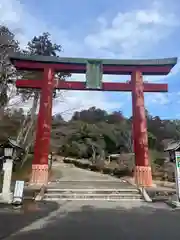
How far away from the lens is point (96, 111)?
206 ft

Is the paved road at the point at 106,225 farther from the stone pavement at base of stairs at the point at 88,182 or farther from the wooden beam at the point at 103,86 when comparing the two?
the wooden beam at the point at 103,86

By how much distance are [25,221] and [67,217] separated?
4.02 feet

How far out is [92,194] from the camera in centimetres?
1184

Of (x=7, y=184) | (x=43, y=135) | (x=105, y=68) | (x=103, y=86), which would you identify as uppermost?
(x=105, y=68)

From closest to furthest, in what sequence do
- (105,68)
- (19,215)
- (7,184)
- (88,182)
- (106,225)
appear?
(106,225) < (19,215) < (7,184) < (88,182) < (105,68)

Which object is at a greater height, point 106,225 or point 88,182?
point 88,182

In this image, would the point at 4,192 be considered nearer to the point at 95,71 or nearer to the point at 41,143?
the point at 41,143

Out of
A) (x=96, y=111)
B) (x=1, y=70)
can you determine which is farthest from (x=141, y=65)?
(x=96, y=111)

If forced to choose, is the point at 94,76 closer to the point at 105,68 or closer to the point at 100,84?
the point at 100,84

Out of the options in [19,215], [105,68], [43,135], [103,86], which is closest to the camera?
[19,215]

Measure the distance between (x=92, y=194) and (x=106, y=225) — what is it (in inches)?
219

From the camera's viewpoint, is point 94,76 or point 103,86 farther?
point 103,86

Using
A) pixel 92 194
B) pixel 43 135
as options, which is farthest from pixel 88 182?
pixel 92 194

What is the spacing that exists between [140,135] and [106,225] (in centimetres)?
990
